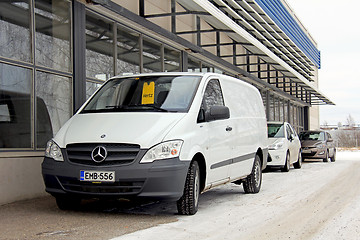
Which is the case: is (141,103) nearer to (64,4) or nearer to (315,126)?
(64,4)

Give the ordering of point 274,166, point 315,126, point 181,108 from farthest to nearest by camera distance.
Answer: point 315,126, point 274,166, point 181,108

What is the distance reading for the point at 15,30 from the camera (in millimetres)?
8766

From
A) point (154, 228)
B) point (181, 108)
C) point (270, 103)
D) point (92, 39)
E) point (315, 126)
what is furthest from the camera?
point (315, 126)

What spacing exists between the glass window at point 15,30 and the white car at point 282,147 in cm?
873

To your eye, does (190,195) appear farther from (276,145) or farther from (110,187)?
(276,145)

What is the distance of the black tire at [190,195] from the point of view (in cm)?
683

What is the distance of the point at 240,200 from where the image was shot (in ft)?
28.9

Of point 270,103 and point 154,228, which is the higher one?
point 270,103

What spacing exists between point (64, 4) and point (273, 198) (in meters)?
5.42

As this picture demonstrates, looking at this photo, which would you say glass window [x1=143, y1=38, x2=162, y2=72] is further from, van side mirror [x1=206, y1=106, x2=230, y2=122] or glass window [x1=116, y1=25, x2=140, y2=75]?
van side mirror [x1=206, y1=106, x2=230, y2=122]

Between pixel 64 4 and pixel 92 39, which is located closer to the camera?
pixel 64 4

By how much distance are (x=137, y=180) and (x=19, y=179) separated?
2.96 m

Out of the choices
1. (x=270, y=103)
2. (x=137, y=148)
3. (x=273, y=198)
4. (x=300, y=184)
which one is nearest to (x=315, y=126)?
(x=270, y=103)

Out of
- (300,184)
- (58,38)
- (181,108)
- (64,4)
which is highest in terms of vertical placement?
(64,4)
